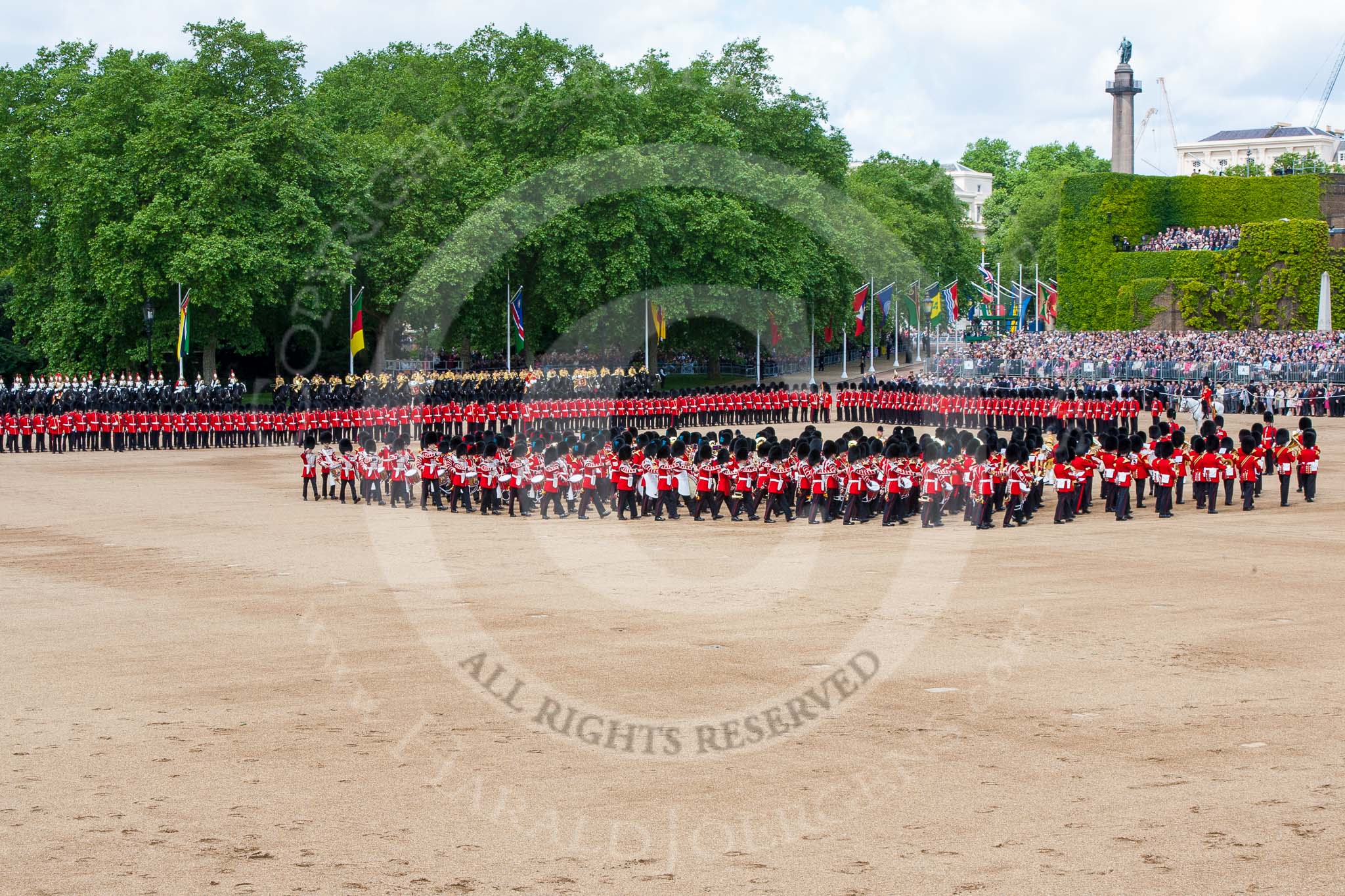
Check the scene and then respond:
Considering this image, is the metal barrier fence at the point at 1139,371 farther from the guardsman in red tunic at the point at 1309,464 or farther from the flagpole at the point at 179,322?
the flagpole at the point at 179,322

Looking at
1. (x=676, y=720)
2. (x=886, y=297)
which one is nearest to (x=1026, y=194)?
(x=886, y=297)

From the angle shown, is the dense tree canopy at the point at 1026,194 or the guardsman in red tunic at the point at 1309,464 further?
the dense tree canopy at the point at 1026,194

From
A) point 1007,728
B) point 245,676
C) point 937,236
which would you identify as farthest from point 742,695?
point 937,236

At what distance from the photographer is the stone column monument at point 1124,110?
65875mm

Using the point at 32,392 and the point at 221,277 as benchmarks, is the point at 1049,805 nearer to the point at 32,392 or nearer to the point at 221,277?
the point at 32,392

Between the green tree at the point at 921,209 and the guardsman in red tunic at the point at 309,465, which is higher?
the green tree at the point at 921,209

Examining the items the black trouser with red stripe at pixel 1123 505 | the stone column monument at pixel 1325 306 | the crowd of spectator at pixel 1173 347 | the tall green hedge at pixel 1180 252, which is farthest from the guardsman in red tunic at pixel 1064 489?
the tall green hedge at pixel 1180 252

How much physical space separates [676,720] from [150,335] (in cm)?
3598

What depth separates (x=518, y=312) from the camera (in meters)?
44.3

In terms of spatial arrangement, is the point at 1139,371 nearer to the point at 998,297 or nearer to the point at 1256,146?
the point at 998,297

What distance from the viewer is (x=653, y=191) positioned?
1834 inches

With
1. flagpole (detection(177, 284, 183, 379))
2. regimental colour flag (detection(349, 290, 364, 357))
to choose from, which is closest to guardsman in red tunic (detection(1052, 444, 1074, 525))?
regimental colour flag (detection(349, 290, 364, 357))

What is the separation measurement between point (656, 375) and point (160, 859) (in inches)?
1427

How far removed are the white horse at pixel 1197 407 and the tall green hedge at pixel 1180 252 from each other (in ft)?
56.6
